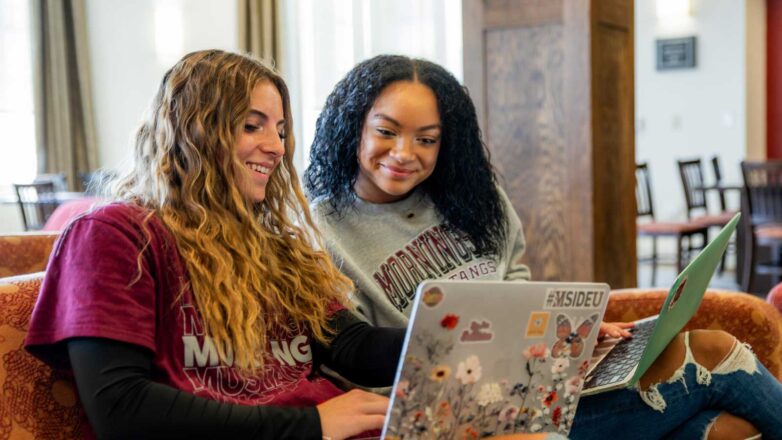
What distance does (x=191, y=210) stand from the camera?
1.26 metres

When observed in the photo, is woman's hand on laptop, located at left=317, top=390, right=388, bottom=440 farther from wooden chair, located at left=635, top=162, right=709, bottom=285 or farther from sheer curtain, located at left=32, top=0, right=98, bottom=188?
sheer curtain, located at left=32, top=0, right=98, bottom=188

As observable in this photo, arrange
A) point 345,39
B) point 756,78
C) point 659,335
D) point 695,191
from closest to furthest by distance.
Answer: point 659,335 → point 345,39 → point 695,191 → point 756,78

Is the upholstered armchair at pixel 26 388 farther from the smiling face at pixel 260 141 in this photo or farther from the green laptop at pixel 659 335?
the green laptop at pixel 659 335

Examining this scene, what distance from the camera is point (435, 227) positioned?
177 cm

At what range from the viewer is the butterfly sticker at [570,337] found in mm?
1210

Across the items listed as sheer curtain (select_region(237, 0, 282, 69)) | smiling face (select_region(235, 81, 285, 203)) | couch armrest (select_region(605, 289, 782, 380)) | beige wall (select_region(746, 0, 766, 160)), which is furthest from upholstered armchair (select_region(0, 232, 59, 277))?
beige wall (select_region(746, 0, 766, 160))

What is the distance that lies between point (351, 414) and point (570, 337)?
31 centimetres

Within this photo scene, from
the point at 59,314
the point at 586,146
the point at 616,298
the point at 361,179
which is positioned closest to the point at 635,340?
the point at 616,298

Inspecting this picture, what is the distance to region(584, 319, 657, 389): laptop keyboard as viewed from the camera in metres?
1.50

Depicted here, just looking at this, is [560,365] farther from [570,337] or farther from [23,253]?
[23,253]

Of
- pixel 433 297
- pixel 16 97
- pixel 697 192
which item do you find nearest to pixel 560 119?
pixel 433 297

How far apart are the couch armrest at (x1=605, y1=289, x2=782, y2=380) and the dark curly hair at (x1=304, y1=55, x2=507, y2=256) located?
33 centimetres

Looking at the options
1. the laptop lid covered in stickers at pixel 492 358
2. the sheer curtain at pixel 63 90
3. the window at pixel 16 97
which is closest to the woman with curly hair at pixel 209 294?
the laptop lid covered in stickers at pixel 492 358

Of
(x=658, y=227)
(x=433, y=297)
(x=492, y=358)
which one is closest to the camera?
(x=433, y=297)
